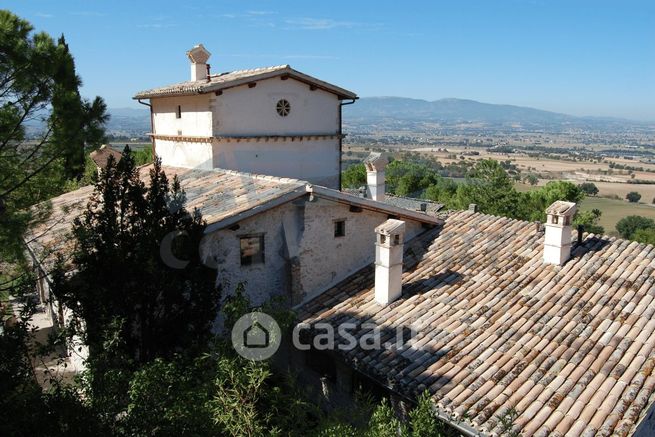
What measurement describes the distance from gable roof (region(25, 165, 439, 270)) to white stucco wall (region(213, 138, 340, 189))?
4.51ft

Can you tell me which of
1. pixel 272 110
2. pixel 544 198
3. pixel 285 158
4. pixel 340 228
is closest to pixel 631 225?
pixel 544 198

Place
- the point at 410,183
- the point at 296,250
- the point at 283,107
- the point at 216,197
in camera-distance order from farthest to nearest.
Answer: the point at 410,183 < the point at 283,107 < the point at 216,197 < the point at 296,250

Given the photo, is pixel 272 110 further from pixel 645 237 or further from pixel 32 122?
pixel 645 237

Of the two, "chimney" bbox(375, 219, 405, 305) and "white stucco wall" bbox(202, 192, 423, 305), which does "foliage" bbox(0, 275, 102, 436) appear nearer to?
"white stucco wall" bbox(202, 192, 423, 305)

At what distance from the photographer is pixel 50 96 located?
8.27 meters

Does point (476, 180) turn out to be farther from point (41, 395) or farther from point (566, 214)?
point (41, 395)

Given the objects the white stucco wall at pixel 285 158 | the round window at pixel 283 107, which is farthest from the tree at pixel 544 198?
the round window at pixel 283 107

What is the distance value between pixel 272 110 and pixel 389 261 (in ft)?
25.1

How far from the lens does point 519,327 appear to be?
987 centimetres

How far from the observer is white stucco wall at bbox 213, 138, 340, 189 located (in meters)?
16.4

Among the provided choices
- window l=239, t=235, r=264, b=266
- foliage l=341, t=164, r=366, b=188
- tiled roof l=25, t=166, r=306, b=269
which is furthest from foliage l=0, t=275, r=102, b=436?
foliage l=341, t=164, r=366, b=188

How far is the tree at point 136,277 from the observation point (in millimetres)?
7629

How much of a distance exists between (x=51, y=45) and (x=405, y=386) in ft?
25.5

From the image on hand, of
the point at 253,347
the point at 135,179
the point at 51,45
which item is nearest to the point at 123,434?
the point at 253,347
